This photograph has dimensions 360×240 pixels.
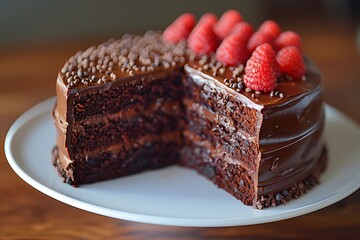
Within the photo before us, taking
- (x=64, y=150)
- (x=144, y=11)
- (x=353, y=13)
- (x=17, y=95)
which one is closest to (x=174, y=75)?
(x=64, y=150)

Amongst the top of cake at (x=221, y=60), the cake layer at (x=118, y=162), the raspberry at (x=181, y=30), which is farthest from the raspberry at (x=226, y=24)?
the cake layer at (x=118, y=162)

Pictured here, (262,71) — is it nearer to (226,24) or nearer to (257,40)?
(257,40)

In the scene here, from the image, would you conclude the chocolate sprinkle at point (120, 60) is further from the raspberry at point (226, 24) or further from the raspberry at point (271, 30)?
the raspberry at point (271, 30)

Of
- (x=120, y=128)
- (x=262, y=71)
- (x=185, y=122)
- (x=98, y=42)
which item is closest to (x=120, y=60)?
(x=120, y=128)

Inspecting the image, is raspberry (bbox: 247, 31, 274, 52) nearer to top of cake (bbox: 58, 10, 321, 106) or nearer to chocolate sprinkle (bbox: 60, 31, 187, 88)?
top of cake (bbox: 58, 10, 321, 106)

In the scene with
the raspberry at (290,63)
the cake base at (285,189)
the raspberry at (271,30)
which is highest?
the raspberry at (271,30)

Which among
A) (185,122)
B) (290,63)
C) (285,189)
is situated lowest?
(285,189)

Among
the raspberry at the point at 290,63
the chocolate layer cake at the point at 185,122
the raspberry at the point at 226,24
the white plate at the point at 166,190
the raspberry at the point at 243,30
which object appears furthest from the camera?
the raspberry at the point at 226,24
